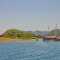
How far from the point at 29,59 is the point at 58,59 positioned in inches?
202

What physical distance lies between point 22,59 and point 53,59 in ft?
18.2

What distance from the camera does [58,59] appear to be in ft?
132

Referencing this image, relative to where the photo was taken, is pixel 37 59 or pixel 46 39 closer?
pixel 37 59

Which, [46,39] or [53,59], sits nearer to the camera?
[53,59]

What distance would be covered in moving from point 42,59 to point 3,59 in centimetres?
692

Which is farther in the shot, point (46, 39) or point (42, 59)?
point (46, 39)

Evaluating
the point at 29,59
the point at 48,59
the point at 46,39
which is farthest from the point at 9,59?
the point at 46,39

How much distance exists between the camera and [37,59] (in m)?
40.5

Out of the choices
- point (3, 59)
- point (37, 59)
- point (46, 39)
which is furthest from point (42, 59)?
point (46, 39)

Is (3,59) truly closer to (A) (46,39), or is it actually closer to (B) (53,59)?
(B) (53,59)

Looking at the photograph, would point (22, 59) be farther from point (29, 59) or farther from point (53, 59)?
point (53, 59)

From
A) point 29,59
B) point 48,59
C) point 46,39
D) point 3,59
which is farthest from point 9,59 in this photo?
point 46,39

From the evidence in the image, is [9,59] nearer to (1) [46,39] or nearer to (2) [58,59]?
(2) [58,59]

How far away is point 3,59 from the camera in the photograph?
3978 centimetres
